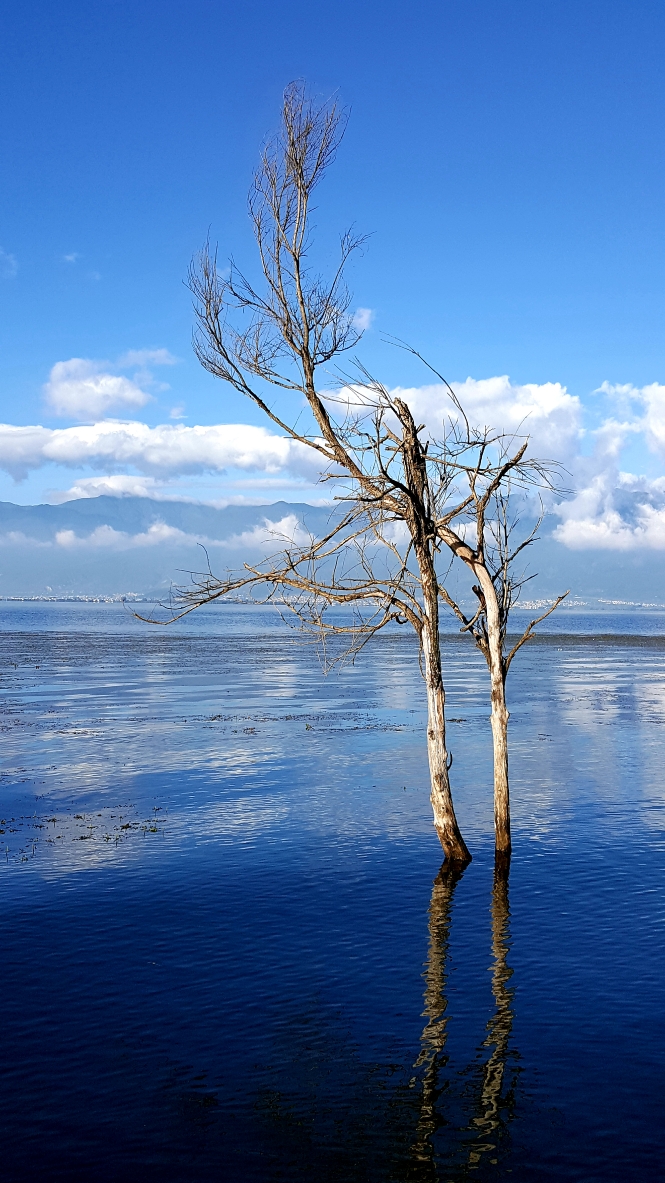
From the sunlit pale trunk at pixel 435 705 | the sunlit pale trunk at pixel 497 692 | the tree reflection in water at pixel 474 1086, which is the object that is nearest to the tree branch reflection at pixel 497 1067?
the tree reflection in water at pixel 474 1086

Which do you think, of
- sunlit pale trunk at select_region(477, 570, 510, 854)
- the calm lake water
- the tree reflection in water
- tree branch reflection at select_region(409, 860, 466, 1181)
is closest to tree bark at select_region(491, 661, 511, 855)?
sunlit pale trunk at select_region(477, 570, 510, 854)

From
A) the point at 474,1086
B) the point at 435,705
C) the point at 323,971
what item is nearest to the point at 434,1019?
the point at 474,1086

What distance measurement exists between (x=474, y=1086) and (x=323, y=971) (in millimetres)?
3820

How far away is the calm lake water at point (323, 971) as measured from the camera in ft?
33.4

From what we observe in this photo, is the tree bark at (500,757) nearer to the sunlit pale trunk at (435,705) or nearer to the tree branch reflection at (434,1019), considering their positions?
the sunlit pale trunk at (435,705)

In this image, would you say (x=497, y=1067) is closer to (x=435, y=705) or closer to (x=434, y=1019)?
(x=434, y=1019)

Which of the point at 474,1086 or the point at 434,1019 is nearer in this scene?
the point at 474,1086

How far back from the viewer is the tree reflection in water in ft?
32.2

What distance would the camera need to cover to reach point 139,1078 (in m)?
11.4

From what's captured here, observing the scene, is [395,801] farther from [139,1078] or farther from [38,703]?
[38,703]

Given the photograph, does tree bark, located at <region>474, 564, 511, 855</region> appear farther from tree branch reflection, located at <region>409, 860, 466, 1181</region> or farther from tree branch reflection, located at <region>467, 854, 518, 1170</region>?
tree branch reflection, located at <region>467, 854, 518, 1170</region>

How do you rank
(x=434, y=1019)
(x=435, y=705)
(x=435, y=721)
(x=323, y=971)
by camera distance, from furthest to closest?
1. (x=435, y=721)
2. (x=435, y=705)
3. (x=323, y=971)
4. (x=434, y=1019)

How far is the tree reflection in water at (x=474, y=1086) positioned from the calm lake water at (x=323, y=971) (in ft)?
0.11

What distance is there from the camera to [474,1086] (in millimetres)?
11234
